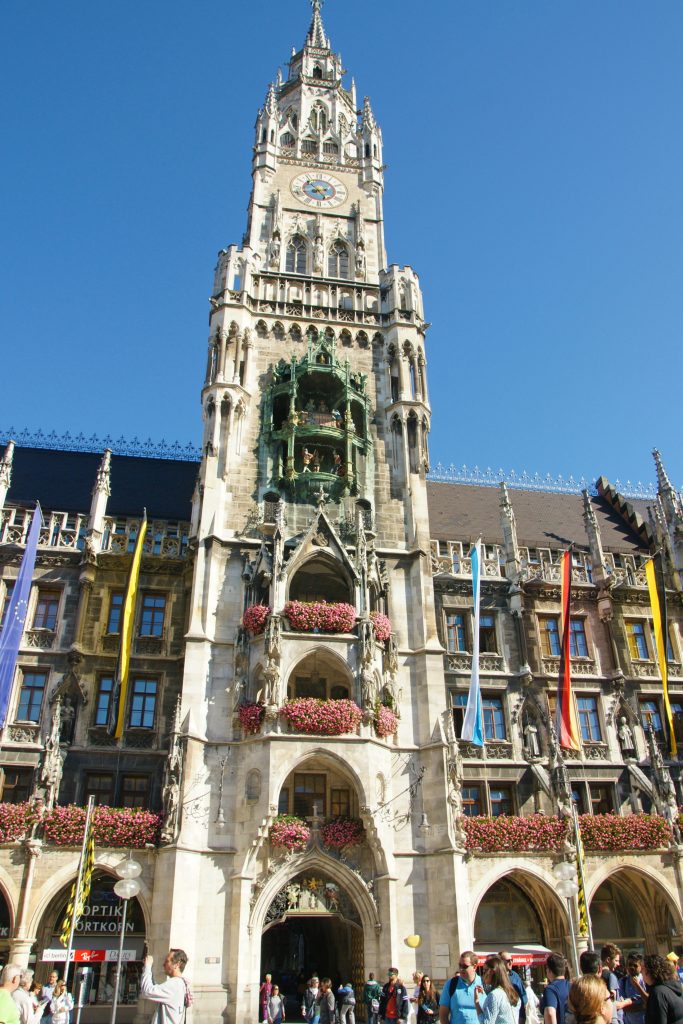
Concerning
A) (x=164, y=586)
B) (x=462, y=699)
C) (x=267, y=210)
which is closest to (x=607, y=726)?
(x=462, y=699)

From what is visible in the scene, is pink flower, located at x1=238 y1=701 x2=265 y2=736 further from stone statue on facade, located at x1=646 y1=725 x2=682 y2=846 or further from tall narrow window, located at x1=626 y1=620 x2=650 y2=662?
tall narrow window, located at x1=626 y1=620 x2=650 y2=662

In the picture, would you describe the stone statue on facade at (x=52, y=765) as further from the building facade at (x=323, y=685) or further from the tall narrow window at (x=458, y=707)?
the tall narrow window at (x=458, y=707)

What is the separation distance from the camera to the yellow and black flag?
69.6ft

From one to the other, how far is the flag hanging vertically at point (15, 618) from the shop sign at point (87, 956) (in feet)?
21.9

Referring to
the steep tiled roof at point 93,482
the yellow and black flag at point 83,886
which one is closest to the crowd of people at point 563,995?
the yellow and black flag at point 83,886

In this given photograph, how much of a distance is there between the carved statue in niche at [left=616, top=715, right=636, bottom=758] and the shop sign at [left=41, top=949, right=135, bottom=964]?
1795 cm

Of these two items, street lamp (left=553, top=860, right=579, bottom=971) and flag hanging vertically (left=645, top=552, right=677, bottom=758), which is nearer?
street lamp (left=553, top=860, right=579, bottom=971)

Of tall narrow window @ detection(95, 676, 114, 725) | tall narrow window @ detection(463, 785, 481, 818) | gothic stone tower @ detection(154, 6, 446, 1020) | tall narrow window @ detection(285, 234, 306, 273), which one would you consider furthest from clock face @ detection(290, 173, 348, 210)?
tall narrow window @ detection(463, 785, 481, 818)

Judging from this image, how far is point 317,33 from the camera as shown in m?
53.7

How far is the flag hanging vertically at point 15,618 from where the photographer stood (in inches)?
972

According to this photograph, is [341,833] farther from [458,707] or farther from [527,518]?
[527,518]

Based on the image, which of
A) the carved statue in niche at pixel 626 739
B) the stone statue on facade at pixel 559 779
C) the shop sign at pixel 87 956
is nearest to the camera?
the shop sign at pixel 87 956

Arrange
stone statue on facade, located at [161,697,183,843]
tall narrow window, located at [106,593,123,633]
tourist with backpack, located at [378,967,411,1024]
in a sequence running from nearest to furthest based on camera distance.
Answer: tourist with backpack, located at [378,967,411,1024], stone statue on facade, located at [161,697,183,843], tall narrow window, located at [106,593,123,633]

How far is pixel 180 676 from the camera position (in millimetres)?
27984
